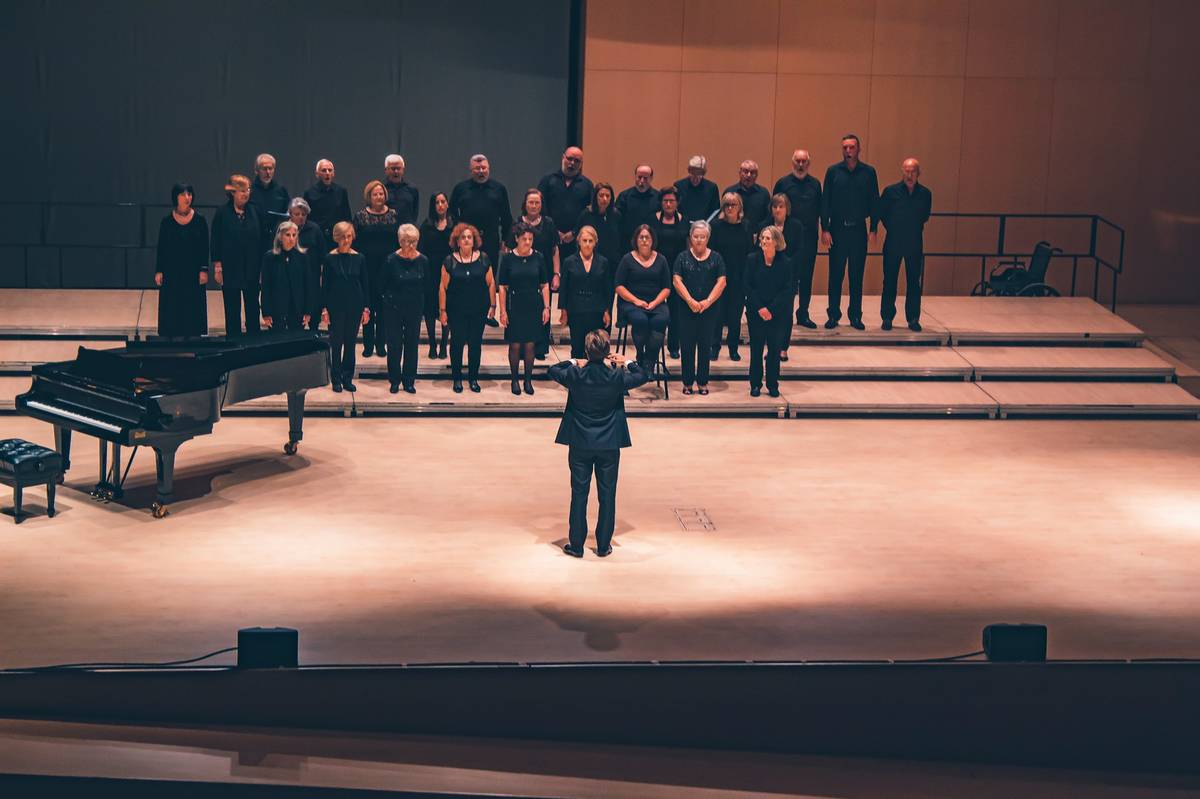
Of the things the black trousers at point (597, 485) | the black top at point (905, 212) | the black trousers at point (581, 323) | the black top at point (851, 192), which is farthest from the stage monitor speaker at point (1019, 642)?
the black top at point (905, 212)

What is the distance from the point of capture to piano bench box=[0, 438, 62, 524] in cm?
980

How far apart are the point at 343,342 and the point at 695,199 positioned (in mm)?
2948

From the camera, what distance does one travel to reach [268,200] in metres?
12.7

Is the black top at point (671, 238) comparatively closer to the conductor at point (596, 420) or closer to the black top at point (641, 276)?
the black top at point (641, 276)

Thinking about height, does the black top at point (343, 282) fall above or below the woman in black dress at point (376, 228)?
below

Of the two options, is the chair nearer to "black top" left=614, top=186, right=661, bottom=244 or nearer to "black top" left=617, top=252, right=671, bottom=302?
"black top" left=614, top=186, right=661, bottom=244

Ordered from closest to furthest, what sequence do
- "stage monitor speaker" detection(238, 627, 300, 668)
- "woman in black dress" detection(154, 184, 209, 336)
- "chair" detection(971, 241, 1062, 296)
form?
"stage monitor speaker" detection(238, 627, 300, 668) < "woman in black dress" detection(154, 184, 209, 336) < "chair" detection(971, 241, 1062, 296)

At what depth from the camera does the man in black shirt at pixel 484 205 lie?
1324 centimetres

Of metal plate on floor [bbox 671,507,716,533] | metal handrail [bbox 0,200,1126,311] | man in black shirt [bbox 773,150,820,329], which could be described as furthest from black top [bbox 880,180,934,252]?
metal plate on floor [bbox 671,507,716,533]

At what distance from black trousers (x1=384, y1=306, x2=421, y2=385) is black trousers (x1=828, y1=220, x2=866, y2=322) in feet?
11.8

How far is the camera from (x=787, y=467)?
11.6 metres

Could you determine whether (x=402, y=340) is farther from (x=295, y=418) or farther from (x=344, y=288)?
(x=295, y=418)

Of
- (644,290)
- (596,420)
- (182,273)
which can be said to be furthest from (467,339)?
(596,420)

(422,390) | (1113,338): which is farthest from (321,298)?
(1113,338)
